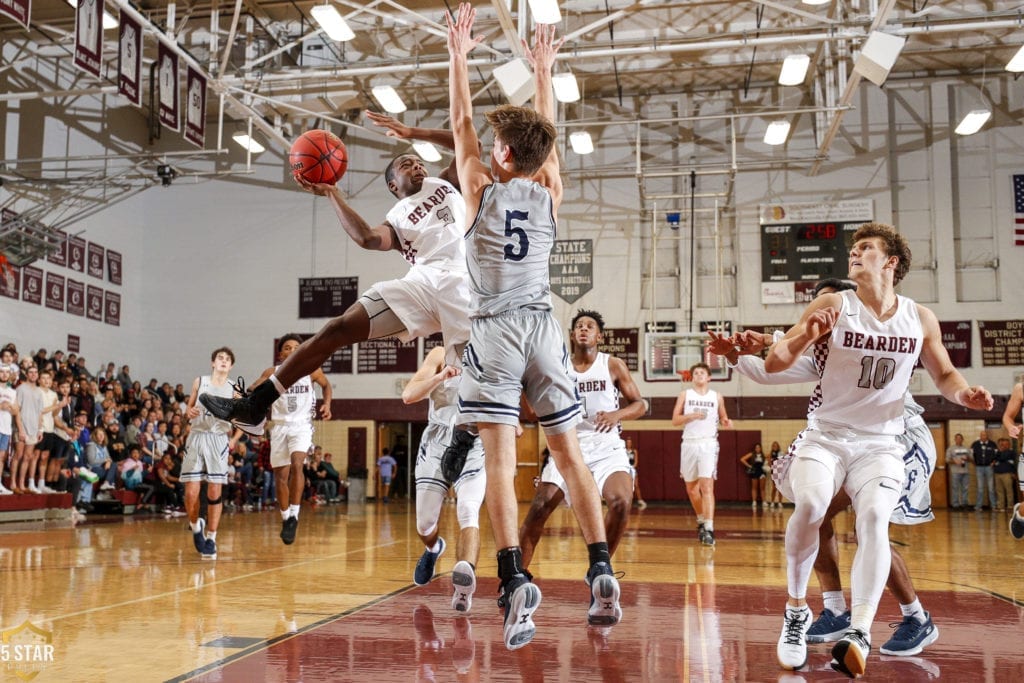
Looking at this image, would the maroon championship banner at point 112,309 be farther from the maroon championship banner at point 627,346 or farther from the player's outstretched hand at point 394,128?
the player's outstretched hand at point 394,128

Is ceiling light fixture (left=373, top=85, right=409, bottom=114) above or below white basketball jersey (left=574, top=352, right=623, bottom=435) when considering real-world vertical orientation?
above

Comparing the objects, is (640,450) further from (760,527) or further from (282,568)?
(282,568)

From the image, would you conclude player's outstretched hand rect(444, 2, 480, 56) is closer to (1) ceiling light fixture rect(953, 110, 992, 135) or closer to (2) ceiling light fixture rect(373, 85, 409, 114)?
(2) ceiling light fixture rect(373, 85, 409, 114)

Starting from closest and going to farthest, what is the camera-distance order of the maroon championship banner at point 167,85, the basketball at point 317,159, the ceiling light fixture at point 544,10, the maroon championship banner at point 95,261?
1. the basketball at point 317,159
2. the ceiling light fixture at point 544,10
3. the maroon championship banner at point 167,85
4. the maroon championship banner at point 95,261

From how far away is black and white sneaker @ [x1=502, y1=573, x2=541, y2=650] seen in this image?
3.29m

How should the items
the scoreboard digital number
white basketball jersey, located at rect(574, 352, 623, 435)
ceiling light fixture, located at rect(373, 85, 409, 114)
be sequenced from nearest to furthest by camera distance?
white basketball jersey, located at rect(574, 352, 623, 435) → ceiling light fixture, located at rect(373, 85, 409, 114) → the scoreboard digital number

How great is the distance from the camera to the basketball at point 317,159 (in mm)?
4844

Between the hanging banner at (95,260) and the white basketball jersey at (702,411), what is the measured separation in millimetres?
15005

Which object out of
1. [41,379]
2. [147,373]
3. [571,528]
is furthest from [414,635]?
[147,373]

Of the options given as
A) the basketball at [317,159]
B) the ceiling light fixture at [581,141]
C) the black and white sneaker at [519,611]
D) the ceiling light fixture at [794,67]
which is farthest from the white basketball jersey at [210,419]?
the ceiling light fixture at [581,141]

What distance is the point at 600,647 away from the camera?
3.95 meters

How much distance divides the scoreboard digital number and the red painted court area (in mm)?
15814

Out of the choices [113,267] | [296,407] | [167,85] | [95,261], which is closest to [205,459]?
[296,407]

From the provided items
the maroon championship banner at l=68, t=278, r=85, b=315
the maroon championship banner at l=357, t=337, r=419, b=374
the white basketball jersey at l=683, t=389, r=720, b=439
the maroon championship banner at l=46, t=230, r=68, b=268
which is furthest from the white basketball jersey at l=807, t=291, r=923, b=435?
the maroon championship banner at l=68, t=278, r=85, b=315
